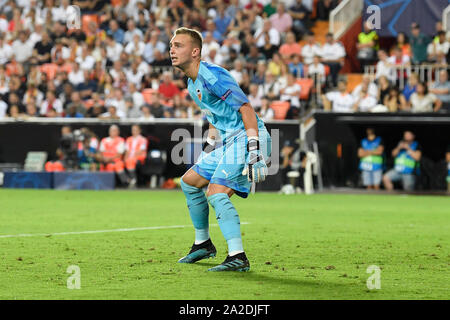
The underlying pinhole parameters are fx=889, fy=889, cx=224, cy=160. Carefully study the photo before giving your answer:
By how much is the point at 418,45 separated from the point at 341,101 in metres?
2.86

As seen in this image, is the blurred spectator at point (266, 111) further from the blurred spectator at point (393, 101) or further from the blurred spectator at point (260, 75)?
the blurred spectator at point (393, 101)

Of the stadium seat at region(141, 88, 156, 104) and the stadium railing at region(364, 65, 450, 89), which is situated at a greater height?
the stadium railing at region(364, 65, 450, 89)

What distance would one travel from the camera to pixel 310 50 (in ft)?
79.0

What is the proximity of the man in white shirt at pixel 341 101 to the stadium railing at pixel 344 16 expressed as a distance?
4.41 m

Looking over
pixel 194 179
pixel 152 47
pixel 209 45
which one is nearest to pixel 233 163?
pixel 194 179

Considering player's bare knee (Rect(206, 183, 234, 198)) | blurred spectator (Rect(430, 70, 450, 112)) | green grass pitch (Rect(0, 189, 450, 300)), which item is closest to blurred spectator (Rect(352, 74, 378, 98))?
blurred spectator (Rect(430, 70, 450, 112))

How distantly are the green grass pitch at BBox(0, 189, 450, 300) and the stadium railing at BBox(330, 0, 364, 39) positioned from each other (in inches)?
389

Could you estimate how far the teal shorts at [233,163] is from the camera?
7453 mm

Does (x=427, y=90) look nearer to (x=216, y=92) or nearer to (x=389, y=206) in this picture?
(x=389, y=206)

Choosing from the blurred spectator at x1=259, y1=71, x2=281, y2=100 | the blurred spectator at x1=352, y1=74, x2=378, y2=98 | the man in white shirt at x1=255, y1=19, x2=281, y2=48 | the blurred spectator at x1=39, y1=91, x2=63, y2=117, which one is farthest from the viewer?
the man in white shirt at x1=255, y1=19, x2=281, y2=48

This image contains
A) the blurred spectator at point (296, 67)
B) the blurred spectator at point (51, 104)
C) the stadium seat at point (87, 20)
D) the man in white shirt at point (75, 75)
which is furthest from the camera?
the stadium seat at point (87, 20)

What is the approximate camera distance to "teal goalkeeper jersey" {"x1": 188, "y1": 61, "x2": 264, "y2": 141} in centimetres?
734

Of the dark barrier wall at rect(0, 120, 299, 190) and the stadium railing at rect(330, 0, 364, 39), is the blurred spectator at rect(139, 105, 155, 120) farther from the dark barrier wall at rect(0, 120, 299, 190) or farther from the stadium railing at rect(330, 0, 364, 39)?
the stadium railing at rect(330, 0, 364, 39)

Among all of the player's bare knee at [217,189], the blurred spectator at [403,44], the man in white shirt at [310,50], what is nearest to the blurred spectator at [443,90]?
the blurred spectator at [403,44]
